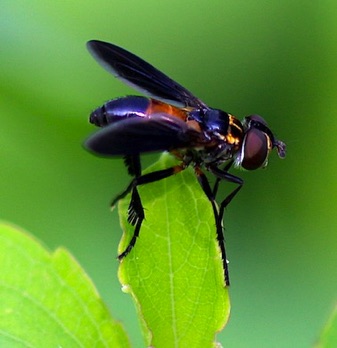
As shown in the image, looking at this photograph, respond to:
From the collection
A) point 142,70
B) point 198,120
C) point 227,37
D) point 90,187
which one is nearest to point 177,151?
Result: point 198,120

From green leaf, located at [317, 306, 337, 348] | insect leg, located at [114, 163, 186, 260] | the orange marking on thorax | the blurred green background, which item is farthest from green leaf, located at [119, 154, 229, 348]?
the blurred green background

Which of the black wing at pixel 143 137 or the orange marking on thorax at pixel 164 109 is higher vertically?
the orange marking on thorax at pixel 164 109

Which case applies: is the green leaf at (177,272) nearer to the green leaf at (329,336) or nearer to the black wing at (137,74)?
the green leaf at (329,336)

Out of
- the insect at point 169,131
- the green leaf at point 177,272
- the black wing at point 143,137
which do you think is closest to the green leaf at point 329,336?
the green leaf at point 177,272

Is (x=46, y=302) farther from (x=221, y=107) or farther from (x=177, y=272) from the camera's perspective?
(x=221, y=107)

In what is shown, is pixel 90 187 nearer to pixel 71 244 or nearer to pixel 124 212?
pixel 71 244

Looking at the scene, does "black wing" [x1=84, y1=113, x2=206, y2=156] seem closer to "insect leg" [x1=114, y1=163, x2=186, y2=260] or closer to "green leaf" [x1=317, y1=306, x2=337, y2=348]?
"insect leg" [x1=114, y1=163, x2=186, y2=260]

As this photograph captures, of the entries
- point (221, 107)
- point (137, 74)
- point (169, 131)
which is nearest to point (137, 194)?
point (169, 131)
